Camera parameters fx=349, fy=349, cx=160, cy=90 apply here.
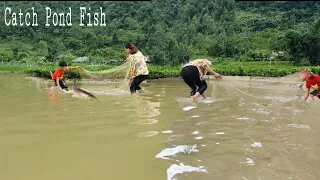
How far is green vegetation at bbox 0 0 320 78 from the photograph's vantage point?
30014 mm

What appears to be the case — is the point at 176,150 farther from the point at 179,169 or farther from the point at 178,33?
the point at 178,33

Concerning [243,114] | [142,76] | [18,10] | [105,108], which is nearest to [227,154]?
[243,114]

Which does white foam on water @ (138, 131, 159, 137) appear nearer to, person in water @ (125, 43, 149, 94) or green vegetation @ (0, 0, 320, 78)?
person in water @ (125, 43, 149, 94)

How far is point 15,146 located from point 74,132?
1.00 m

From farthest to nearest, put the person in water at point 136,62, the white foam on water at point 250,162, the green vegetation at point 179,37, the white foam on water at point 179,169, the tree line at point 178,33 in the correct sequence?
the tree line at point 178,33 < the green vegetation at point 179,37 < the person in water at point 136,62 < the white foam on water at point 250,162 < the white foam on water at point 179,169

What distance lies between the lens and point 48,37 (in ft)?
205

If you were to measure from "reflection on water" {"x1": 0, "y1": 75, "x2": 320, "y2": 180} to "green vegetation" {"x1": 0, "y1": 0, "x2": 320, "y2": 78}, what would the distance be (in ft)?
39.5

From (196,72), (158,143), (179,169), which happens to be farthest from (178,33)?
(179,169)

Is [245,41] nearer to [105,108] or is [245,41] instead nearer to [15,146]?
[105,108]

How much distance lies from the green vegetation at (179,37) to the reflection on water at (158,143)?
12.0 meters

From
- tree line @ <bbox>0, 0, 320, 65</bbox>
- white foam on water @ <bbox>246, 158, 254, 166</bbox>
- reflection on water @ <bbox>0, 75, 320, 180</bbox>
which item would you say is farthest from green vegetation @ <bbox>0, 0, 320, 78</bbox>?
white foam on water @ <bbox>246, 158, 254, 166</bbox>

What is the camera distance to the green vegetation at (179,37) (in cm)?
3001

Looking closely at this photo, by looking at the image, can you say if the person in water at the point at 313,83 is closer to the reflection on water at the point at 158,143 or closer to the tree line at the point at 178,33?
the reflection on water at the point at 158,143

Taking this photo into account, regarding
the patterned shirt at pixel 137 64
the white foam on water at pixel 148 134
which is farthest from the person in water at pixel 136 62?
the white foam on water at pixel 148 134
